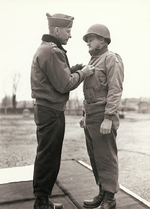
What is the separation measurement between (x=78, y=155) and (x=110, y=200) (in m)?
2.91

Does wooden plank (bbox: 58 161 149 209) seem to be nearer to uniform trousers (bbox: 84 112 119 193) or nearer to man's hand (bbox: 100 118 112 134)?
Result: uniform trousers (bbox: 84 112 119 193)

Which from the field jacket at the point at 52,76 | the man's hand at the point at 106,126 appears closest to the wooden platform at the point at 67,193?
the man's hand at the point at 106,126

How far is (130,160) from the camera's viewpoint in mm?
4605

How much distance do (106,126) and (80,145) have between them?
368 centimetres

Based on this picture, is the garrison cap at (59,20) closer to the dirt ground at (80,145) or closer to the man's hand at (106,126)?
the man's hand at (106,126)

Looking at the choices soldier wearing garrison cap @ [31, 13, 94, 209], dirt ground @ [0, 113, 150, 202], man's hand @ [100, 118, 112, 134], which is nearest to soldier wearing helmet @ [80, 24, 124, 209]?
man's hand @ [100, 118, 112, 134]

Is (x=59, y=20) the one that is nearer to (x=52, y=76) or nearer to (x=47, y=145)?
(x=52, y=76)

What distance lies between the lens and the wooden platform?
2748 mm

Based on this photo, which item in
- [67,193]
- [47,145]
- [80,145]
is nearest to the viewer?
[47,145]

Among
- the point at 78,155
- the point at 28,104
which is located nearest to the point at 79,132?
the point at 78,155

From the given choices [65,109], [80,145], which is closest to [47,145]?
[65,109]

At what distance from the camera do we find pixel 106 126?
233 cm

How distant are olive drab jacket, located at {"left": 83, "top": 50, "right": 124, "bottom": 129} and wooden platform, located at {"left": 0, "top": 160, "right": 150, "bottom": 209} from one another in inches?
37.9

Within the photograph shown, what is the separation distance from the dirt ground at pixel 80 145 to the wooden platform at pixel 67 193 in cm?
60
